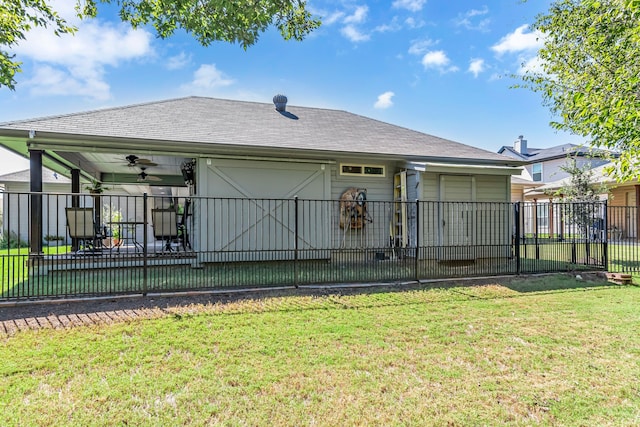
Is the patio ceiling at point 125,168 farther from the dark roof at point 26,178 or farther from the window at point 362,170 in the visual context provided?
the window at point 362,170

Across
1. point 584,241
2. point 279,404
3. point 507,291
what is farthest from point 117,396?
point 584,241

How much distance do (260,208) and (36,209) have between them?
4.60 meters

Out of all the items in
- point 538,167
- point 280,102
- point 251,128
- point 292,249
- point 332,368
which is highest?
point 280,102

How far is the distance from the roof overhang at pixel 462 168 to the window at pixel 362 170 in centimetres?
80

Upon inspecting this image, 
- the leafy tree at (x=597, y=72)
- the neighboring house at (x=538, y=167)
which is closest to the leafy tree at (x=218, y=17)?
the leafy tree at (x=597, y=72)

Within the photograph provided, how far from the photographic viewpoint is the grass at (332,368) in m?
2.67

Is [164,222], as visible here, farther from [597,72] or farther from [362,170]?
[597,72]

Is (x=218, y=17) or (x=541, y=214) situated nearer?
(x=218, y=17)

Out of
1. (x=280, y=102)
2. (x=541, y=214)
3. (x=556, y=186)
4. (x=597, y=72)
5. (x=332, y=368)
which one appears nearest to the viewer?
(x=332, y=368)

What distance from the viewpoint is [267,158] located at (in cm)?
895

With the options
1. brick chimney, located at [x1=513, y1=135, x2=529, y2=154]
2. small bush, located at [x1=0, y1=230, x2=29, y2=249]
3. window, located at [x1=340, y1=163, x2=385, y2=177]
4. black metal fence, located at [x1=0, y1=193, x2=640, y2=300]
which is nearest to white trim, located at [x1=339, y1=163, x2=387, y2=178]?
window, located at [x1=340, y1=163, x2=385, y2=177]

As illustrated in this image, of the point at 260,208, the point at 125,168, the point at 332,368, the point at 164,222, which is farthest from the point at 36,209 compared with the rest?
the point at 332,368

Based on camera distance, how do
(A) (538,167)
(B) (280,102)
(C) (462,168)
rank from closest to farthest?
(C) (462,168) < (B) (280,102) < (A) (538,167)

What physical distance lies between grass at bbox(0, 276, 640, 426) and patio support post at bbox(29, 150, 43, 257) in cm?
353
